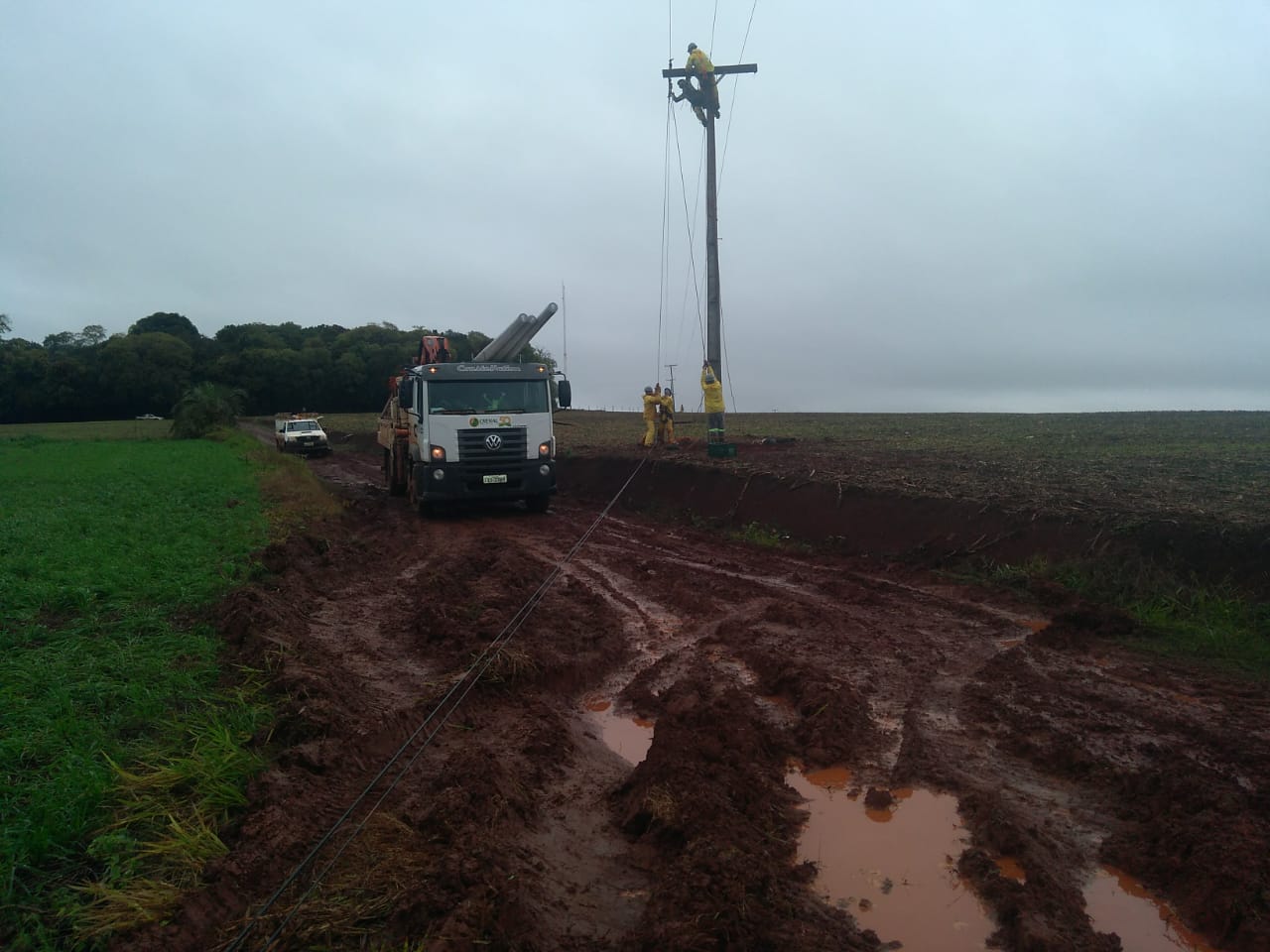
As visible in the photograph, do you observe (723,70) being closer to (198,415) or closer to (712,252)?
(712,252)

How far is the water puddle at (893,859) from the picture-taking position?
3738 millimetres

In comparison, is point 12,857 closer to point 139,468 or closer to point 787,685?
point 787,685

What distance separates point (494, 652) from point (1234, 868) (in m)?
4.98

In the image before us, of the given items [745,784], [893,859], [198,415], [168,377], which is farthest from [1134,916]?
[168,377]

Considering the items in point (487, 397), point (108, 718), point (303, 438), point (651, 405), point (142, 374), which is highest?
point (142, 374)

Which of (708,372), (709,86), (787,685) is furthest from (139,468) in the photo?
(787,685)

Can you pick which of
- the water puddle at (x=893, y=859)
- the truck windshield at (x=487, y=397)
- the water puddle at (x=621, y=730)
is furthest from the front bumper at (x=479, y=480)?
the water puddle at (x=893, y=859)

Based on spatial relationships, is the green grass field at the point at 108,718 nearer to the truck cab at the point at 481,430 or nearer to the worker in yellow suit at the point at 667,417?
the truck cab at the point at 481,430

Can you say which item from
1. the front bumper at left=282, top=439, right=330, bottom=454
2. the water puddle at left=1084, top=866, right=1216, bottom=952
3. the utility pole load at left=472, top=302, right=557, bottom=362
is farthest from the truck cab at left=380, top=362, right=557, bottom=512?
the front bumper at left=282, top=439, right=330, bottom=454

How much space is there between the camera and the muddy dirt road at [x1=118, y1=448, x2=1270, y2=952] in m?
3.58

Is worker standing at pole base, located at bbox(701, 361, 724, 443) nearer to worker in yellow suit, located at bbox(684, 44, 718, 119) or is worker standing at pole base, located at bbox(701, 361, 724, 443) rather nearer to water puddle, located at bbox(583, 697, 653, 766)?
worker in yellow suit, located at bbox(684, 44, 718, 119)

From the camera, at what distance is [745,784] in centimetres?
477

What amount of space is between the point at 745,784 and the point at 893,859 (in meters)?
0.86

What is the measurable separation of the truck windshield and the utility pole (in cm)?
518
